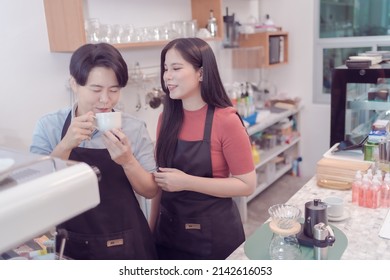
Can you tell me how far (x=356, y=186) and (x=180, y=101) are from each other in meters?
0.85

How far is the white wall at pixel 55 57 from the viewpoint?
2227 mm

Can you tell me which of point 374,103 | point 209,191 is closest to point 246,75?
point 374,103

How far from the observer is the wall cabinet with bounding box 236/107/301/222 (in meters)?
3.75

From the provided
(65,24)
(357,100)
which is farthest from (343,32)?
(65,24)

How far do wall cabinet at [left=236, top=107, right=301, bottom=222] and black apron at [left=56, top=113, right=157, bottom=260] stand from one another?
2119 millimetres

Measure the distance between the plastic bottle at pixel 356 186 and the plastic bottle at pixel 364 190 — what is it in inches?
0.6

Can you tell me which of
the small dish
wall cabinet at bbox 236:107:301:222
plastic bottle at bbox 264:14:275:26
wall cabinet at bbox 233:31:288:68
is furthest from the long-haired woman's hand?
plastic bottle at bbox 264:14:275:26

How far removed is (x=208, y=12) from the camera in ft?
11.5

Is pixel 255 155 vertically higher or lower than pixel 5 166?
lower

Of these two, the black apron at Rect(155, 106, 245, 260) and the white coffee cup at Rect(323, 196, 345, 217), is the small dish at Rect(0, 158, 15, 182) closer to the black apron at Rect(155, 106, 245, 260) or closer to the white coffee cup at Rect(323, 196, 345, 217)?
the black apron at Rect(155, 106, 245, 260)

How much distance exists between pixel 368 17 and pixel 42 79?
3277 mm

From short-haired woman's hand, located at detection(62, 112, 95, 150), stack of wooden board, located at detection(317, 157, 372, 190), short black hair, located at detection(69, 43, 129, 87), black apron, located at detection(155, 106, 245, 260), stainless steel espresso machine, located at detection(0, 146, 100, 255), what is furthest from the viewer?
stack of wooden board, located at detection(317, 157, 372, 190)

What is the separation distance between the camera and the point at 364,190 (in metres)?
1.75

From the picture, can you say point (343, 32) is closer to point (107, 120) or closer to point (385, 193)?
point (385, 193)
